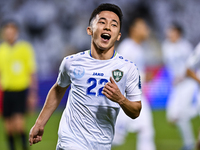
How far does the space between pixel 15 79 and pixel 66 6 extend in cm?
1012

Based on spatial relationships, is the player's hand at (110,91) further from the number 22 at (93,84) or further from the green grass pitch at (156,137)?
the green grass pitch at (156,137)

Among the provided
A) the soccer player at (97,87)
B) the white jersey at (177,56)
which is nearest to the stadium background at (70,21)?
the white jersey at (177,56)

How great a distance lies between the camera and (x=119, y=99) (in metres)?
2.91

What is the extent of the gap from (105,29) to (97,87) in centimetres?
50

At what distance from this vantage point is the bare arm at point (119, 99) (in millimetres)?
2842

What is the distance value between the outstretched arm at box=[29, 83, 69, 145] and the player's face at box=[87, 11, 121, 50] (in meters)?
0.61

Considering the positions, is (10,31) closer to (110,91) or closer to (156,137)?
(156,137)

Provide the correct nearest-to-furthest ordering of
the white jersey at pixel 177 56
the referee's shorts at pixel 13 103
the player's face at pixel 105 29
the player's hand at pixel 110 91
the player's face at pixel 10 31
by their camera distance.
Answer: the player's hand at pixel 110 91, the player's face at pixel 105 29, the referee's shorts at pixel 13 103, the player's face at pixel 10 31, the white jersey at pixel 177 56

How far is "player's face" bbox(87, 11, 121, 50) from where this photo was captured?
10.4ft

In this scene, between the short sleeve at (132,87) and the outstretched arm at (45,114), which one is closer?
the short sleeve at (132,87)

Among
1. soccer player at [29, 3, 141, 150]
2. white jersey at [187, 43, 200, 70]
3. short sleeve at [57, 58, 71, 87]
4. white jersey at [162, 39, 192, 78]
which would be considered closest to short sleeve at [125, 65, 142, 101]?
soccer player at [29, 3, 141, 150]

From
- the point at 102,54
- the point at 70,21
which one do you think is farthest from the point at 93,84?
the point at 70,21

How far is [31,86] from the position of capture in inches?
301

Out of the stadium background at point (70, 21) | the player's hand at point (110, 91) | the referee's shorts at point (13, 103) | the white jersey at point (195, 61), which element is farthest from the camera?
the stadium background at point (70, 21)
